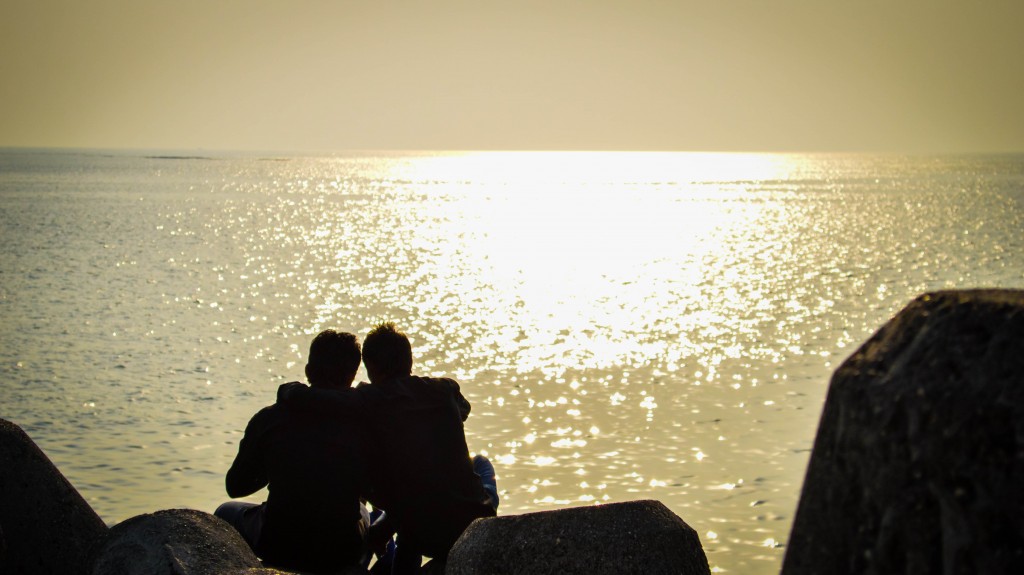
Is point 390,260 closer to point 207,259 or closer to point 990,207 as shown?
point 207,259

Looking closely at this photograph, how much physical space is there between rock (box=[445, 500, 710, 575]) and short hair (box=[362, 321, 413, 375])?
1.02m

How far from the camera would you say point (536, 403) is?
12.1m

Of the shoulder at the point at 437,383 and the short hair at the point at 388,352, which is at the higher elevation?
the short hair at the point at 388,352

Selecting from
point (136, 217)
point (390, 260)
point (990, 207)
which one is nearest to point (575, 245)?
point (390, 260)

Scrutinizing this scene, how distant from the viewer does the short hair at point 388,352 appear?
17.4 ft

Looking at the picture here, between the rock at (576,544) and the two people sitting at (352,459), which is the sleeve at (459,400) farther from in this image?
the rock at (576,544)

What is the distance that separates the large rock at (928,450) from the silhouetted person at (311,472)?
3.09 m

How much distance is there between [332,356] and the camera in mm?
5227

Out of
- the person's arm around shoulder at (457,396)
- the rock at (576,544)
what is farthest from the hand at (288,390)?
the rock at (576,544)

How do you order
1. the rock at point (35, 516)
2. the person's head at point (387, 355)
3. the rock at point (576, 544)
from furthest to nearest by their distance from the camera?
the rock at point (35, 516), the person's head at point (387, 355), the rock at point (576, 544)

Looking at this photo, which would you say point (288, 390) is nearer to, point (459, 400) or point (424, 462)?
point (424, 462)

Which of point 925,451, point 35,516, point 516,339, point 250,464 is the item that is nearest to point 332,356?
point 250,464

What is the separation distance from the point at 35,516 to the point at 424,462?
206 centimetres

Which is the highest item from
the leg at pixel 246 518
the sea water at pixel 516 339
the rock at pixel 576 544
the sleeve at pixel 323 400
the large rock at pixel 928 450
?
the large rock at pixel 928 450
